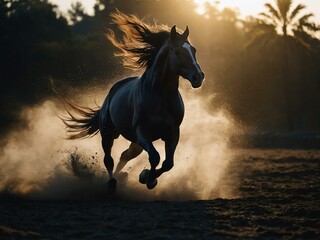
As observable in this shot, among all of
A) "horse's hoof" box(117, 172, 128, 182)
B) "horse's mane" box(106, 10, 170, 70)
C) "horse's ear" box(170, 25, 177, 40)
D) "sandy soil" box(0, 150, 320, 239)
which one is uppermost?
"horse's mane" box(106, 10, 170, 70)

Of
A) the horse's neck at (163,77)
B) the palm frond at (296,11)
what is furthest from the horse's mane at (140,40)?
the palm frond at (296,11)

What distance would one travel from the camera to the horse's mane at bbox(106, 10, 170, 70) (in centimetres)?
998

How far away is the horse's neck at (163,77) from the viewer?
9258mm

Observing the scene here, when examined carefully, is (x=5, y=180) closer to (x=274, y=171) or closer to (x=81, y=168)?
(x=81, y=168)

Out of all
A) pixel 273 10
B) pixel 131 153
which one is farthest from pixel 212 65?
pixel 131 153

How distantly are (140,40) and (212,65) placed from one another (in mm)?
40077

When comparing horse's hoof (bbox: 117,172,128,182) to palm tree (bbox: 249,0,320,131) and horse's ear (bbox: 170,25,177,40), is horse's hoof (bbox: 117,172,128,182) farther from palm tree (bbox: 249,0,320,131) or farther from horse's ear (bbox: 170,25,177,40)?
palm tree (bbox: 249,0,320,131)

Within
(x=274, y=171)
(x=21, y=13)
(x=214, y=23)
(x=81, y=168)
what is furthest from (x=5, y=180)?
(x=214, y=23)

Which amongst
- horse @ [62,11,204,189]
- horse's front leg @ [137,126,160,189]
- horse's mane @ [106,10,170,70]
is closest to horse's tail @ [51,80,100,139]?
horse @ [62,11,204,189]

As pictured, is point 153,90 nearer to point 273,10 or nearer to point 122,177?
point 122,177

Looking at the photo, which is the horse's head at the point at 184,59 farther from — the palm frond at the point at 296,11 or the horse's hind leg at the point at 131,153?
the palm frond at the point at 296,11

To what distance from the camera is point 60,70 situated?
42531 mm

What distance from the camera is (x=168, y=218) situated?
7934 mm

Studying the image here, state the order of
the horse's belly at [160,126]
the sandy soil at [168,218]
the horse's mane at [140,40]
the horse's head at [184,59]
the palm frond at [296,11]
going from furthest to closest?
the palm frond at [296,11] < the horse's mane at [140,40] < the horse's belly at [160,126] < the horse's head at [184,59] < the sandy soil at [168,218]
